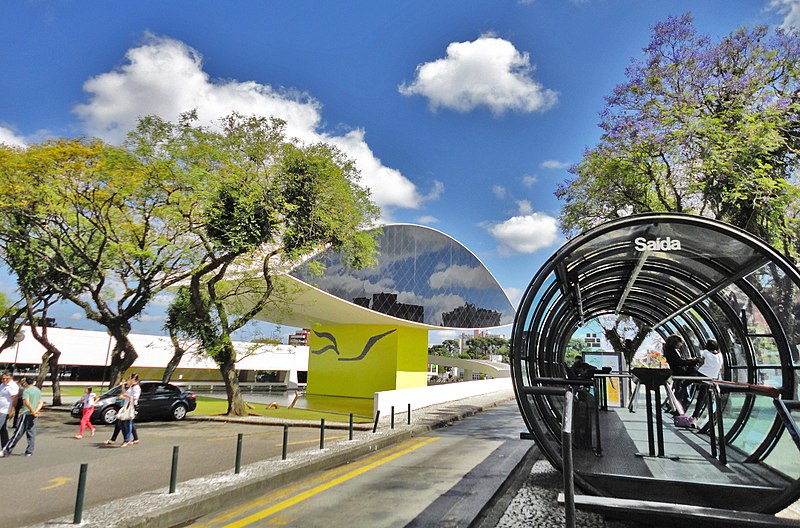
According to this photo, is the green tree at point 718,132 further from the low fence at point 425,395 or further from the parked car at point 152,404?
the parked car at point 152,404

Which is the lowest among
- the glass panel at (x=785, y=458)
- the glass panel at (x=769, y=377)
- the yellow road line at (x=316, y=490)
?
the yellow road line at (x=316, y=490)

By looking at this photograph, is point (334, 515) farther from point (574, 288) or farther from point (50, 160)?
point (50, 160)

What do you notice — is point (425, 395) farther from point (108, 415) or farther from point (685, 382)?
point (685, 382)

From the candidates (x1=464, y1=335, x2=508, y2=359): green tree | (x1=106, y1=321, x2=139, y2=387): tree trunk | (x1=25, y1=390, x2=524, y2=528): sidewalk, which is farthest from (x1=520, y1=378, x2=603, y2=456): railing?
(x1=464, y1=335, x2=508, y2=359): green tree

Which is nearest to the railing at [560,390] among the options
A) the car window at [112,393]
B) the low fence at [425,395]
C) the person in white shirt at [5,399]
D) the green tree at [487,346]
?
the low fence at [425,395]

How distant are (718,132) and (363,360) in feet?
83.9

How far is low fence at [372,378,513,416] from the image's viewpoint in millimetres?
17203

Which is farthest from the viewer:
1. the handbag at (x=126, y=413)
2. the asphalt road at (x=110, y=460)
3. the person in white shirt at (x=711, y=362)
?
the handbag at (x=126, y=413)

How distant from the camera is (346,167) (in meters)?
17.7

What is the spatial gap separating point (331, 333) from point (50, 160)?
22.0 m

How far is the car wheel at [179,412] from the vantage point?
698 inches

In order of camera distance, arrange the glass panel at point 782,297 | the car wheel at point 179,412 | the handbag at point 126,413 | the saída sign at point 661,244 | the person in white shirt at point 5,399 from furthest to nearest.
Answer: the car wheel at point 179,412
the handbag at point 126,413
the person in white shirt at point 5,399
the glass panel at point 782,297
the saída sign at point 661,244

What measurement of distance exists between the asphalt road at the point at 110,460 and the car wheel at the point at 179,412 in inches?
69.8

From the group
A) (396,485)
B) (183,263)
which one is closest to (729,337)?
(396,485)
